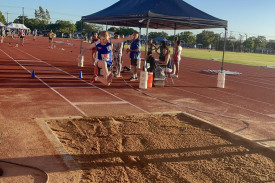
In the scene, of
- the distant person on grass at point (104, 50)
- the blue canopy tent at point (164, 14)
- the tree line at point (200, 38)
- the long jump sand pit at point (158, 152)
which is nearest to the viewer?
the long jump sand pit at point (158, 152)

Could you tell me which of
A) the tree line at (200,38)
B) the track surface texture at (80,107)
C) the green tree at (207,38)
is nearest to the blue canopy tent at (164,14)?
the track surface texture at (80,107)

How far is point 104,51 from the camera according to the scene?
760cm

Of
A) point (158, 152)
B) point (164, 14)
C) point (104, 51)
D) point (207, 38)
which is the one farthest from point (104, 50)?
point (207, 38)

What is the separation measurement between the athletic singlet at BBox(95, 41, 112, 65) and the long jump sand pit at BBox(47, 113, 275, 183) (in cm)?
165

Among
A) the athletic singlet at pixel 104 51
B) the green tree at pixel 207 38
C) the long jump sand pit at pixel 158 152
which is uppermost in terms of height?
the green tree at pixel 207 38

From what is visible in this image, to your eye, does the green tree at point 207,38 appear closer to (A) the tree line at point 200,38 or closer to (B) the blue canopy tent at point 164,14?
(A) the tree line at point 200,38

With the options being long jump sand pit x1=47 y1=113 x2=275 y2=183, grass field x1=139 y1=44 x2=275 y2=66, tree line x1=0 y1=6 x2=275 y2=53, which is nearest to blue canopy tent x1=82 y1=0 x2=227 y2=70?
long jump sand pit x1=47 y1=113 x2=275 y2=183

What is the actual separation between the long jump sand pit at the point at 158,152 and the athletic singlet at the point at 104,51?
1650 mm

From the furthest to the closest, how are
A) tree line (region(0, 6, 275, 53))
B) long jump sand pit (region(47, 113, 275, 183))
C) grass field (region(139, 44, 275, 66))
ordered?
tree line (region(0, 6, 275, 53)) → grass field (region(139, 44, 275, 66)) → long jump sand pit (region(47, 113, 275, 183))

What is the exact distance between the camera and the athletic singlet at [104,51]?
7.55m

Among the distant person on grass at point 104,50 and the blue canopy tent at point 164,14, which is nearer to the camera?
the distant person on grass at point 104,50

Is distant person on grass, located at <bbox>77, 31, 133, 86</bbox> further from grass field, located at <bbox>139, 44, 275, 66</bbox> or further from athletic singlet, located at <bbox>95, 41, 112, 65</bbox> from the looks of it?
grass field, located at <bbox>139, 44, 275, 66</bbox>

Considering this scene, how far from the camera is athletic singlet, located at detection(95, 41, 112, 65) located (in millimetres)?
7550

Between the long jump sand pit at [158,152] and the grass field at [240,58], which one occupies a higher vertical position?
the grass field at [240,58]
